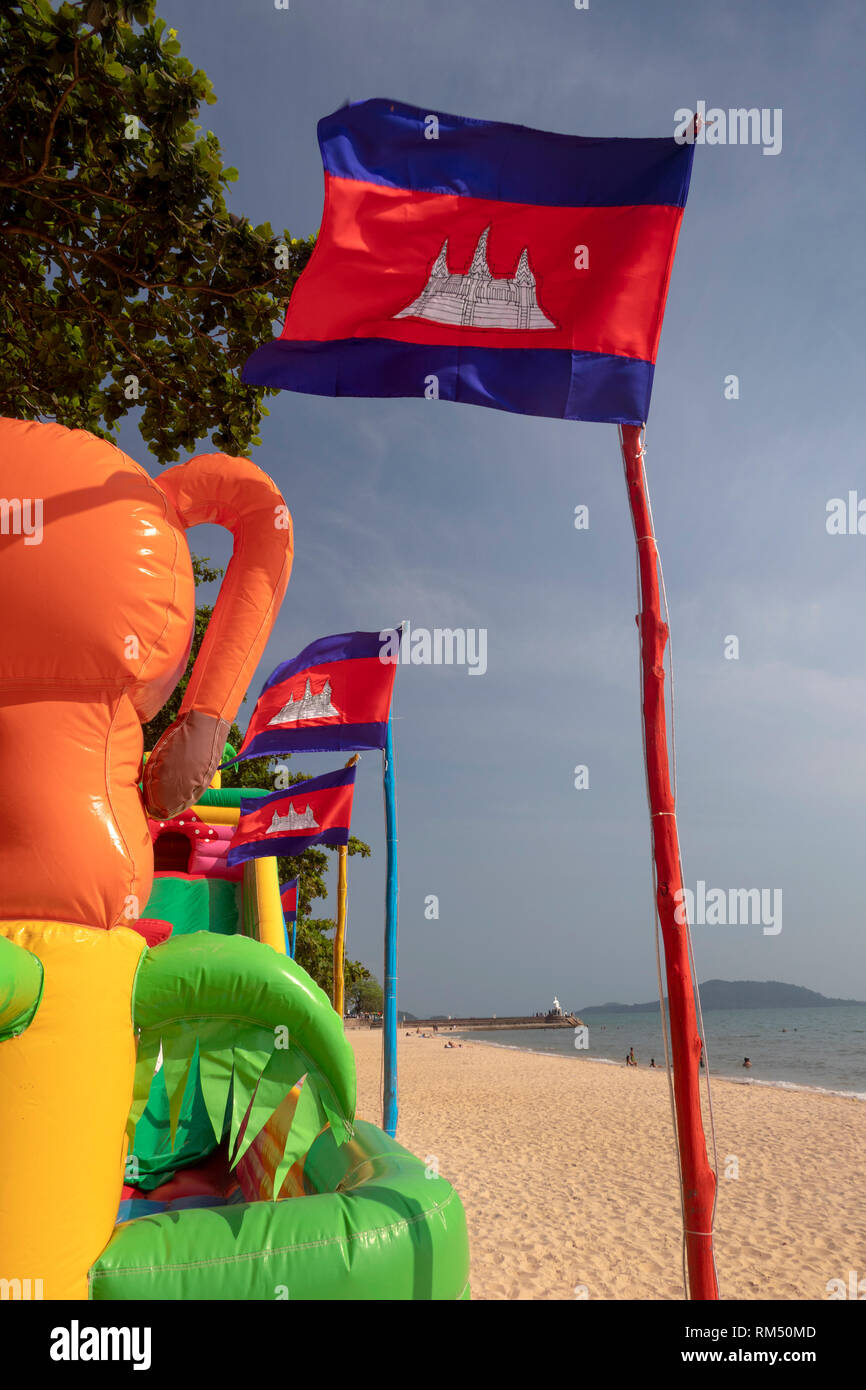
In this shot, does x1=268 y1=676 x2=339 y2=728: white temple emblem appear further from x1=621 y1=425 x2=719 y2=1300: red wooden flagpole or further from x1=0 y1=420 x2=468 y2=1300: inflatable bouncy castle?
x1=0 y1=420 x2=468 y2=1300: inflatable bouncy castle

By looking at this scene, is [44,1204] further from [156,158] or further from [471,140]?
[156,158]

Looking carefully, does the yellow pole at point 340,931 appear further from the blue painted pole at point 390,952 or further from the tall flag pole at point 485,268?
the tall flag pole at point 485,268

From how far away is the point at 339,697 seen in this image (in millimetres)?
9852

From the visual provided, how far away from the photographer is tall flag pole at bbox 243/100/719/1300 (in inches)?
139

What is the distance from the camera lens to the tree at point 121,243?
471 cm

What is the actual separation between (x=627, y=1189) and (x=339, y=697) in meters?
7.84

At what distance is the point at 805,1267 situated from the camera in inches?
301

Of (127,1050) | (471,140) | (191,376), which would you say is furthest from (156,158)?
(127,1050)

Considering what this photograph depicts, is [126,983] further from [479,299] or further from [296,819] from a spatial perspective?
[296,819]

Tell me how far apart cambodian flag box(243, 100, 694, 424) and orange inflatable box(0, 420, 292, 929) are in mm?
1299

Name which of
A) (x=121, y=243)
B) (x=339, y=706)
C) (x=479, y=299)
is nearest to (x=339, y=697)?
(x=339, y=706)

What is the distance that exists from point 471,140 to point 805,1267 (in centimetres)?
984

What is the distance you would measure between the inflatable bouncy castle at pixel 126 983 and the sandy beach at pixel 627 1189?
2.45 m

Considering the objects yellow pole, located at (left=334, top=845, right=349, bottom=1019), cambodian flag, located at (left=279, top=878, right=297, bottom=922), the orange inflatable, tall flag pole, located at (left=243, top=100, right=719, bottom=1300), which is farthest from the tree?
yellow pole, located at (left=334, top=845, right=349, bottom=1019)
